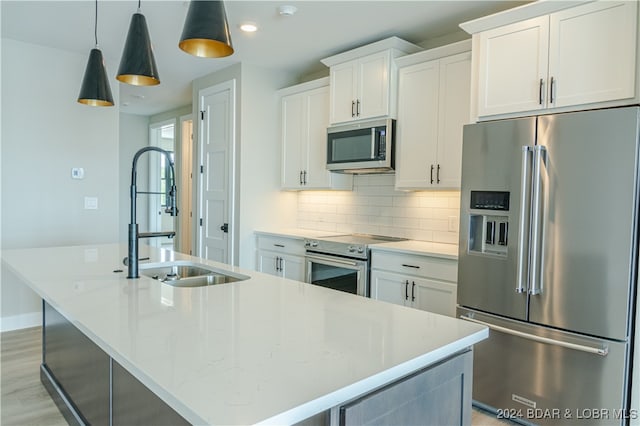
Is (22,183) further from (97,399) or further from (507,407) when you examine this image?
(507,407)

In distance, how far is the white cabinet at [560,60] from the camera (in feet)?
6.93

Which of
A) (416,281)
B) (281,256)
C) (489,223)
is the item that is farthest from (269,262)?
(489,223)

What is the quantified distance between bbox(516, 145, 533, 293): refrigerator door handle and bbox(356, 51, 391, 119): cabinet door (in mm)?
1408

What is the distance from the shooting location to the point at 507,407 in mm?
2467

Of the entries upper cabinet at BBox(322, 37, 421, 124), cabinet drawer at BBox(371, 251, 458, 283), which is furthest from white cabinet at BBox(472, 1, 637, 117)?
cabinet drawer at BBox(371, 251, 458, 283)

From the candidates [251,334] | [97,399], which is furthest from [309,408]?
[97,399]

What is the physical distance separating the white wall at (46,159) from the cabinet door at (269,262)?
1613mm

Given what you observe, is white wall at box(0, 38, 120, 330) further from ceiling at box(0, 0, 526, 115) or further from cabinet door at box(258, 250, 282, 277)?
cabinet door at box(258, 250, 282, 277)

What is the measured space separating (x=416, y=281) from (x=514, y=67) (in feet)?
4.97

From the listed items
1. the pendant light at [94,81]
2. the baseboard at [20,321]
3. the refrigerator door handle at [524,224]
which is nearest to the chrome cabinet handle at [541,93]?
the refrigerator door handle at [524,224]

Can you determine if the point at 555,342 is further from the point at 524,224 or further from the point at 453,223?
the point at 453,223

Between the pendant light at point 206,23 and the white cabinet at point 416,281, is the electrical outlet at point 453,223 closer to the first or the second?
the white cabinet at point 416,281

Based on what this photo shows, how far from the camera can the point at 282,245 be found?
13.8ft

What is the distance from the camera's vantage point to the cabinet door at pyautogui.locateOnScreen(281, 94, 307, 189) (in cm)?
443
